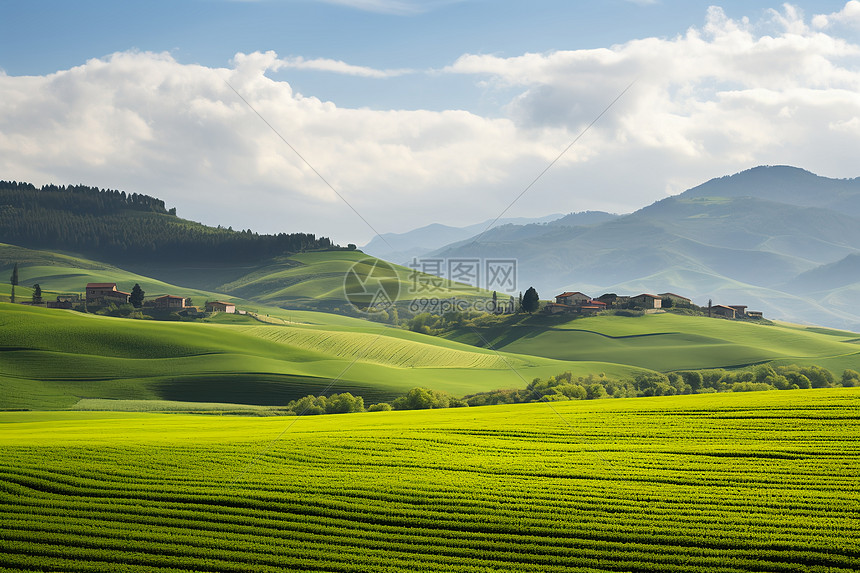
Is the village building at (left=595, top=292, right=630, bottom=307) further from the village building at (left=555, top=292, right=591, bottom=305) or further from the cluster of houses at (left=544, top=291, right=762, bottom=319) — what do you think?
the village building at (left=555, top=292, right=591, bottom=305)

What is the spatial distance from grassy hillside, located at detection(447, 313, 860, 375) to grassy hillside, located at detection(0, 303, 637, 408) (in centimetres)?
1249

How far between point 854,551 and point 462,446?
12067mm

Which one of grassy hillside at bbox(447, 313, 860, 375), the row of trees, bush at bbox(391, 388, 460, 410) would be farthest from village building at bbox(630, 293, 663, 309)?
bush at bbox(391, 388, 460, 410)

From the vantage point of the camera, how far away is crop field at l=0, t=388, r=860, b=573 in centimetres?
1248

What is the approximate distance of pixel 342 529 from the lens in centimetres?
1385

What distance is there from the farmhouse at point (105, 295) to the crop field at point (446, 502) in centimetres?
10976

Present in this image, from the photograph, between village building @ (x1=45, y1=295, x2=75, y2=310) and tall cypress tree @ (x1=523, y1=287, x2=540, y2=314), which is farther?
tall cypress tree @ (x1=523, y1=287, x2=540, y2=314)

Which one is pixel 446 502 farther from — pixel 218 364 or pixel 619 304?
pixel 619 304

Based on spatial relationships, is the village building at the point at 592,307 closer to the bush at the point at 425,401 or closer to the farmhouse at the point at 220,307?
the farmhouse at the point at 220,307

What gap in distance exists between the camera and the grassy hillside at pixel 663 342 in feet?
301

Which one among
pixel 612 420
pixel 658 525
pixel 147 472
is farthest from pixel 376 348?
pixel 658 525

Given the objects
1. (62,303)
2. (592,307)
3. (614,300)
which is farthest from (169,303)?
(614,300)

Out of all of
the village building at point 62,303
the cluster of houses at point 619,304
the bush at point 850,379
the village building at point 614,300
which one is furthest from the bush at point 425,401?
the village building at point 62,303

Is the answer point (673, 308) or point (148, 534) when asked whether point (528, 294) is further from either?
point (148, 534)
